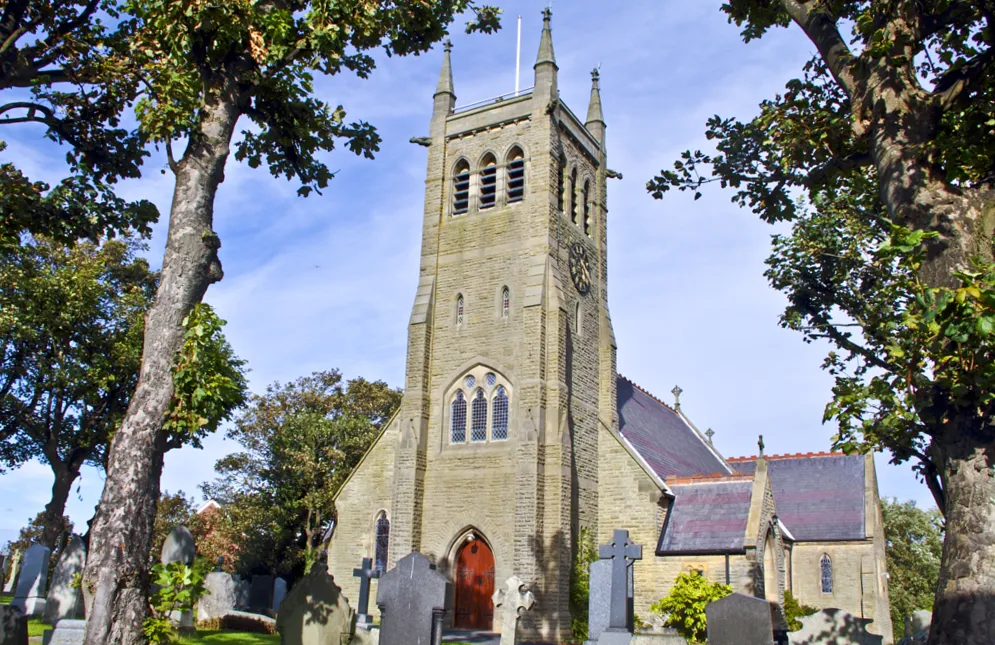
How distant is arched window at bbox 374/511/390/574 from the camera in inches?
1051

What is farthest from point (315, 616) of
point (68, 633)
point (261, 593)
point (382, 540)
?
point (261, 593)

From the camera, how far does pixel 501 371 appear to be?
2494 centimetres

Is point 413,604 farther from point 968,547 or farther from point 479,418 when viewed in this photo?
point 479,418

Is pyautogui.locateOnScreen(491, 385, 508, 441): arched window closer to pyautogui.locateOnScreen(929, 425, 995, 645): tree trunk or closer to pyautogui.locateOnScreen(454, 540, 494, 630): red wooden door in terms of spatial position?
pyautogui.locateOnScreen(454, 540, 494, 630): red wooden door

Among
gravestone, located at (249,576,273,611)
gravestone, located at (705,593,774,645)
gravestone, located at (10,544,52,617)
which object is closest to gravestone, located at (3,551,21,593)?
gravestone, located at (249,576,273,611)

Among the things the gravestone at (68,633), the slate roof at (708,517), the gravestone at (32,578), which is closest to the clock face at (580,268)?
the slate roof at (708,517)

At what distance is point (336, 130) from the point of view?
12.1 m

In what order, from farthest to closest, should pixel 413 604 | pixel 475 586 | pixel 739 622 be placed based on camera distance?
pixel 475 586
pixel 739 622
pixel 413 604

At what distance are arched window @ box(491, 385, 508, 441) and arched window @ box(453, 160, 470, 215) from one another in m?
6.93

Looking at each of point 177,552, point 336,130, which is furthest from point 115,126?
point 177,552

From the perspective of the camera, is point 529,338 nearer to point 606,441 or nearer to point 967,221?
point 606,441

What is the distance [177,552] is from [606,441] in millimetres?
13864

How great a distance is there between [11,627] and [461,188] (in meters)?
20.4

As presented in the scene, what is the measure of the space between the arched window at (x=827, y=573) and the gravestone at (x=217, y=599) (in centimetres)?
2154
